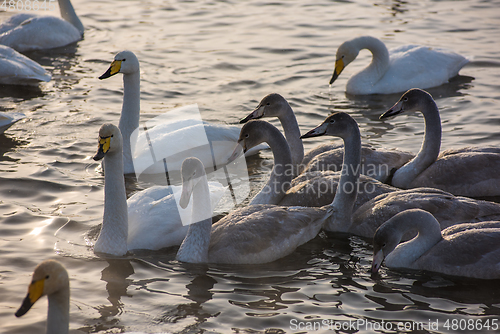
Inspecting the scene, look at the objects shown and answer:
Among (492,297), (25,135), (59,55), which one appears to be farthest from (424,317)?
(59,55)

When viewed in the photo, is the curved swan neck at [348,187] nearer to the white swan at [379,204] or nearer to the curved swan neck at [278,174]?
the white swan at [379,204]

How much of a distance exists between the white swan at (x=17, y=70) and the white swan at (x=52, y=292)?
25.3 feet

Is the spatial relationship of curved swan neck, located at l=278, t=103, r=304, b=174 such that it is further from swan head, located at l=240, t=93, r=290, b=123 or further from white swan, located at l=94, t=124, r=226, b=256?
white swan, located at l=94, t=124, r=226, b=256

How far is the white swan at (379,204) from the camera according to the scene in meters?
6.48

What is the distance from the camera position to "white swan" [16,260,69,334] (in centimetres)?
405

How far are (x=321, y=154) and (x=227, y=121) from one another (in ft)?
8.30

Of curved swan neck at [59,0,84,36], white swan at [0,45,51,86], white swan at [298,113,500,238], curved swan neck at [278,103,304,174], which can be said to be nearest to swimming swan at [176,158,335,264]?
white swan at [298,113,500,238]

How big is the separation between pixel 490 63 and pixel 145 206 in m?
9.30

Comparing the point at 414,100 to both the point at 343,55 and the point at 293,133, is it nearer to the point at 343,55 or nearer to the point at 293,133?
the point at 293,133

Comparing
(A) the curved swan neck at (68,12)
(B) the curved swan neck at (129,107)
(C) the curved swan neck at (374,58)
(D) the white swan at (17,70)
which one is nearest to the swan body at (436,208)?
(B) the curved swan neck at (129,107)

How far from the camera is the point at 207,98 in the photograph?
11305 millimetres

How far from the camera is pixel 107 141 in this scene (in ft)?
19.9

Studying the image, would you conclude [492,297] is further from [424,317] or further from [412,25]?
[412,25]

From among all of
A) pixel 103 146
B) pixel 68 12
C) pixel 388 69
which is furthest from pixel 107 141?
pixel 68 12
